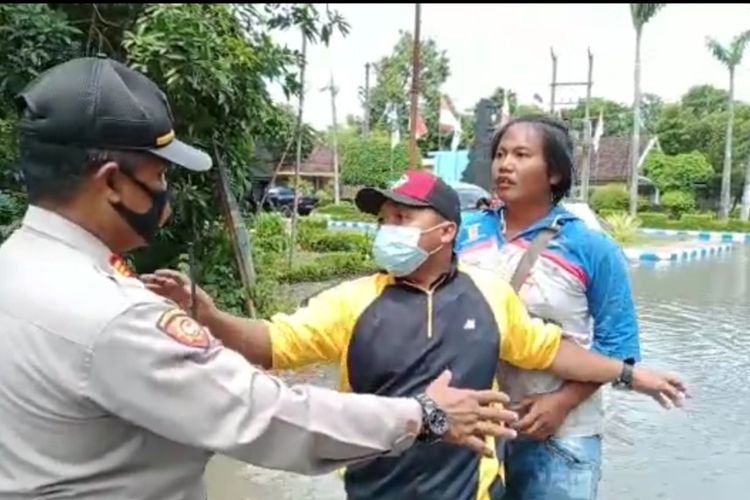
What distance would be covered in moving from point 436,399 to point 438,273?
62cm

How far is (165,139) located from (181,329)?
0.93 feet

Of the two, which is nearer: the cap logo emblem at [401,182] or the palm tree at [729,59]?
the cap logo emblem at [401,182]

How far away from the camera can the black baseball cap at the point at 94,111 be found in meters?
1.33

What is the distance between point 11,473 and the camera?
1.34 meters

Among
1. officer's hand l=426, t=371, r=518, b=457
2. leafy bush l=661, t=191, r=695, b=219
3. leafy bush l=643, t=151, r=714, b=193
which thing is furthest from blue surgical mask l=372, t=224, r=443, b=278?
leafy bush l=643, t=151, r=714, b=193

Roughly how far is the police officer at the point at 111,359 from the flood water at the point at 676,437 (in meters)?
3.17

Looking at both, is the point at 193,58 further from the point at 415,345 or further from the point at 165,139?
the point at 165,139

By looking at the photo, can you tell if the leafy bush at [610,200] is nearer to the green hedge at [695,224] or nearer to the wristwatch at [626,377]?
the green hedge at [695,224]

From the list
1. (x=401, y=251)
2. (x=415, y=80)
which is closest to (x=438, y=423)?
(x=401, y=251)

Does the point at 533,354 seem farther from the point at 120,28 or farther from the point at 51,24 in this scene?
the point at 120,28

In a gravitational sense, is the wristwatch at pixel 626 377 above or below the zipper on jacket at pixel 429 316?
below

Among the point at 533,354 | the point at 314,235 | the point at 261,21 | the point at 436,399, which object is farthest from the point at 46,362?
the point at 314,235

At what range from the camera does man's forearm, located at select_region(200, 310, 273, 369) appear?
6.84 ft

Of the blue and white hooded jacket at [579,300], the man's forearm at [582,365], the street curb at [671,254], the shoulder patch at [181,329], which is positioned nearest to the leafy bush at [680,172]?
the street curb at [671,254]
